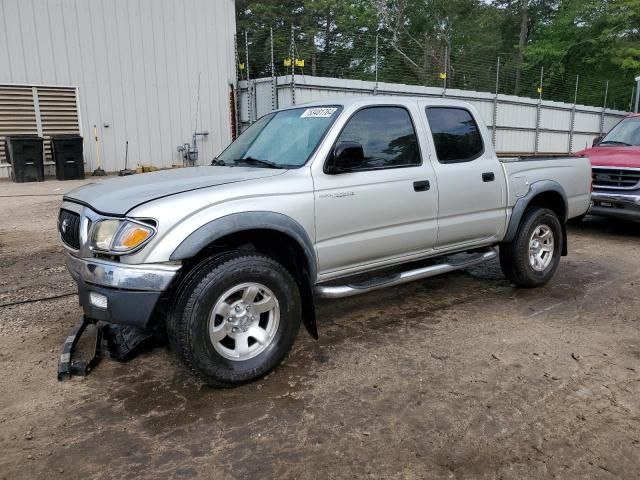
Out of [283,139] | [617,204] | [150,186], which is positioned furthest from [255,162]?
[617,204]

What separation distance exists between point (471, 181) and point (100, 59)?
45.1 feet

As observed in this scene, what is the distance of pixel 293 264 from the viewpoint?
3764 mm

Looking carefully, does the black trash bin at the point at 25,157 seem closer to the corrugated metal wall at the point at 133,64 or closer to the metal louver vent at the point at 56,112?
the metal louver vent at the point at 56,112

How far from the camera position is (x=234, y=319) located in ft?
11.2

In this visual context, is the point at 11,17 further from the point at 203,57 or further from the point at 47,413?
the point at 47,413

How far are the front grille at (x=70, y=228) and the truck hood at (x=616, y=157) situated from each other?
7703 millimetres

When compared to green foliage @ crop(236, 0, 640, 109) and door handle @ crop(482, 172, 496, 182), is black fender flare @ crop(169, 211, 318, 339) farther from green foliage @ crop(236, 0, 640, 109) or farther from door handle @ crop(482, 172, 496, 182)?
green foliage @ crop(236, 0, 640, 109)

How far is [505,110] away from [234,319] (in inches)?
809

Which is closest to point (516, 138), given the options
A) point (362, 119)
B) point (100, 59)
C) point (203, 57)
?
point (203, 57)

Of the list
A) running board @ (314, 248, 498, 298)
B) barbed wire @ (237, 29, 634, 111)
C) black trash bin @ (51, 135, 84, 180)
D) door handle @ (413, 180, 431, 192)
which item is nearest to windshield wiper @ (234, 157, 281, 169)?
running board @ (314, 248, 498, 298)

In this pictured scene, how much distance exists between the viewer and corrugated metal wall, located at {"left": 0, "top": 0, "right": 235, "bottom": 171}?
46.4ft

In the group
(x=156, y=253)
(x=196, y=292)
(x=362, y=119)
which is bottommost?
(x=196, y=292)

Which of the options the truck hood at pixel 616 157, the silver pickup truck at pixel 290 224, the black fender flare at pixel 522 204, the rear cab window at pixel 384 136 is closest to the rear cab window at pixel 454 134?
the silver pickup truck at pixel 290 224

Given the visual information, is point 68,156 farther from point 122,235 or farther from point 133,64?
point 122,235
